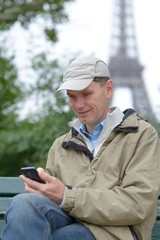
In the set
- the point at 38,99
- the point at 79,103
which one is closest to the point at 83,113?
the point at 79,103

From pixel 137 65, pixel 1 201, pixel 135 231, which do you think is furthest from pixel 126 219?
pixel 137 65

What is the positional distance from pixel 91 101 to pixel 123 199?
0.65 m

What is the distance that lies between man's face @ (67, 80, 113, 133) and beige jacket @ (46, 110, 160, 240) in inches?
6.4

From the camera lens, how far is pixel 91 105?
2.24 metres

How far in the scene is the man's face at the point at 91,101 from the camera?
7.32ft

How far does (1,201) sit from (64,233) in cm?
87

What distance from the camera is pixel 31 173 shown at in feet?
6.42

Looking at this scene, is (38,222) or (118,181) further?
(118,181)

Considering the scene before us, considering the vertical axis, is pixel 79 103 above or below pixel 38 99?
above

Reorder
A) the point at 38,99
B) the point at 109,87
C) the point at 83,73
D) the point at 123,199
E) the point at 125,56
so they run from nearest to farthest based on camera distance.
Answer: the point at 123,199, the point at 83,73, the point at 109,87, the point at 38,99, the point at 125,56

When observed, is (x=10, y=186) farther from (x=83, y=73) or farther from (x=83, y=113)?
(x=83, y=73)

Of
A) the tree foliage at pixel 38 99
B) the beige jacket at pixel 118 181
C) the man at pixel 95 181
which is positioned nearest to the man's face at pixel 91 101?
the man at pixel 95 181

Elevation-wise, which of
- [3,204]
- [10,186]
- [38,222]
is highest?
[38,222]

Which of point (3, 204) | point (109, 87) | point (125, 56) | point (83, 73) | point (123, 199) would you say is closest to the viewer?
point (123, 199)
